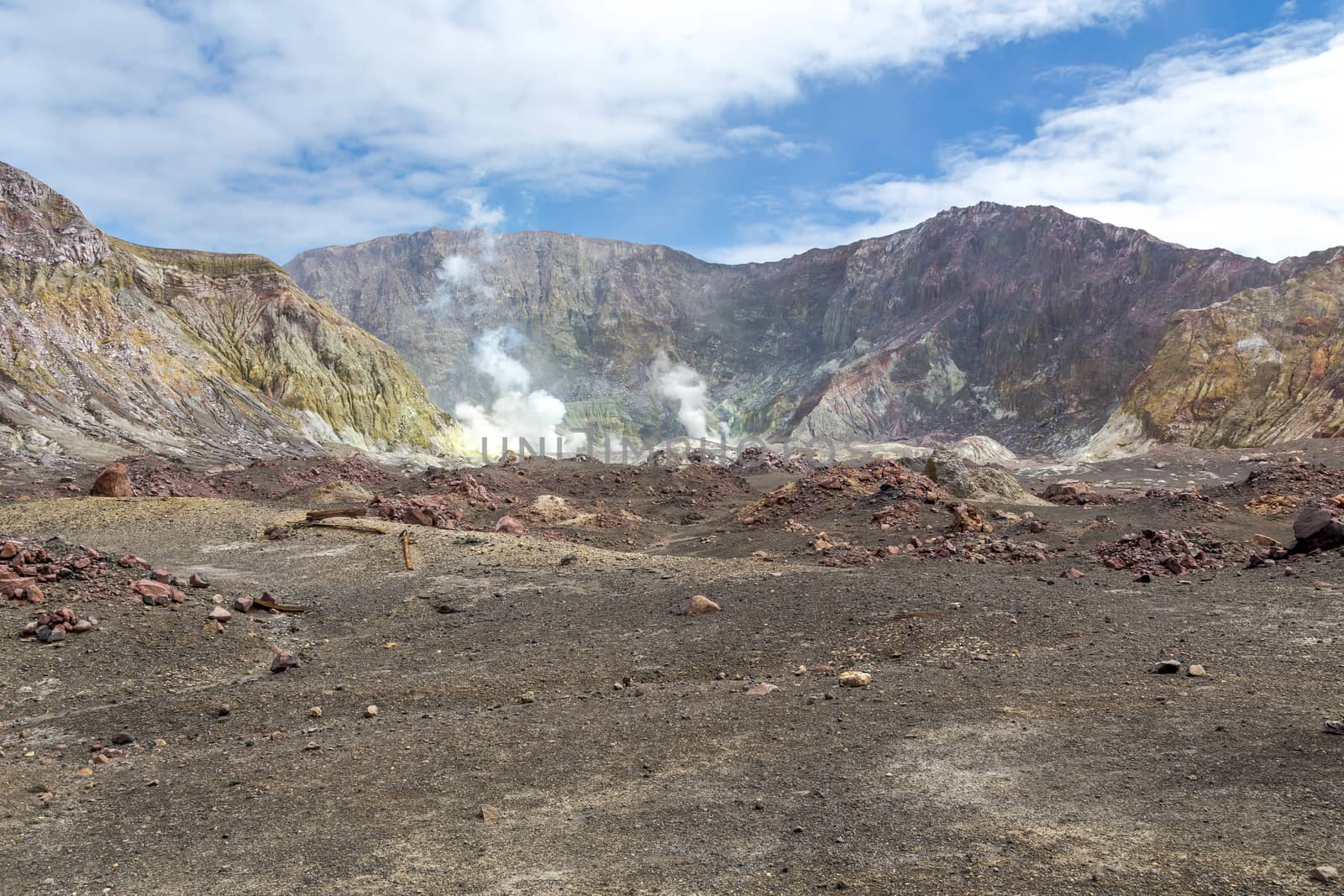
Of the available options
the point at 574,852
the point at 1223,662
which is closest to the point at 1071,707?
the point at 1223,662

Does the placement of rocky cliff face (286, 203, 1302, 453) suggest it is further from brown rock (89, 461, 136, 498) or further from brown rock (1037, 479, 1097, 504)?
brown rock (89, 461, 136, 498)

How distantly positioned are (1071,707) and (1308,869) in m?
2.69

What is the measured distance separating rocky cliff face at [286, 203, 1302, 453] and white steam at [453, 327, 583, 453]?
2.03m

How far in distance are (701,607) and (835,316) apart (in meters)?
101

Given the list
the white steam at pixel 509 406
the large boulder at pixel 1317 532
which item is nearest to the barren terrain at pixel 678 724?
the large boulder at pixel 1317 532

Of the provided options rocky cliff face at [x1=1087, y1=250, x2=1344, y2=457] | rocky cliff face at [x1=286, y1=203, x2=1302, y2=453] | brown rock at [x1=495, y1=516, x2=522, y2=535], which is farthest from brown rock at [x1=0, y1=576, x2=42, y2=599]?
rocky cliff face at [x1=286, y1=203, x2=1302, y2=453]

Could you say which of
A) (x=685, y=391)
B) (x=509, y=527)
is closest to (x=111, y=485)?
(x=509, y=527)

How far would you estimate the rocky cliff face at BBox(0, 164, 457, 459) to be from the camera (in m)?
38.1

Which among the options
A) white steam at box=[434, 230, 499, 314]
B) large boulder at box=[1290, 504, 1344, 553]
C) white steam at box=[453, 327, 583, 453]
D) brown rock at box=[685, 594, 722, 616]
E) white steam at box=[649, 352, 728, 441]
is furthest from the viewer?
white steam at box=[434, 230, 499, 314]

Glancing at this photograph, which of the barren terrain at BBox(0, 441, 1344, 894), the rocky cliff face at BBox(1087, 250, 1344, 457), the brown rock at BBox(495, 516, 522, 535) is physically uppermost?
the rocky cliff face at BBox(1087, 250, 1344, 457)

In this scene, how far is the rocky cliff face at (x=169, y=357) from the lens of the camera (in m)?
38.1

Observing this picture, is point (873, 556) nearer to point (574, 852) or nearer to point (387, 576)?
point (387, 576)

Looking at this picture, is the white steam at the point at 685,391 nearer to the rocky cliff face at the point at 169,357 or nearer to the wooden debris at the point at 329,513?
the rocky cliff face at the point at 169,357

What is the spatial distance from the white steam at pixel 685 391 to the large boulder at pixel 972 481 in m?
71.4
